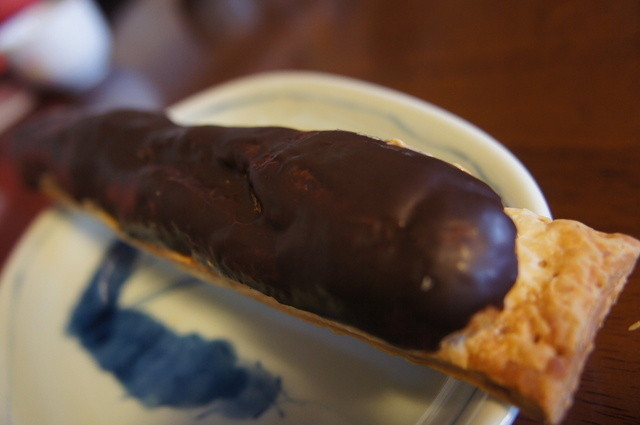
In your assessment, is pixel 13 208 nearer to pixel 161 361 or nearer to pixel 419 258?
pixel 161 361

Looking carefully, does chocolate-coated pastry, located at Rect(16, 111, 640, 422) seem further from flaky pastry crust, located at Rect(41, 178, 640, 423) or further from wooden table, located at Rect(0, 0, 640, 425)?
wooden table, located at Rect(0, 0, 640, 425)

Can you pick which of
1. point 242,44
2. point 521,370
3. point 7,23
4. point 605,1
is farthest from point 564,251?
point 7,23

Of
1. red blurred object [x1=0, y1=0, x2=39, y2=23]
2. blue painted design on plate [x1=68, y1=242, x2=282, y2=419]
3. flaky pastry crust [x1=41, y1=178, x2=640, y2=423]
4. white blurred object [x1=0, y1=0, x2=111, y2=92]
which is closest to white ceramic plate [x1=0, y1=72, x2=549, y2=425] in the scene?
blue painted design on plate [x1=68, y1=242, x2=282, y2=419]

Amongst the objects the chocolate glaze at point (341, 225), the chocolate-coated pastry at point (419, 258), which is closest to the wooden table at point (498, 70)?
the chocolate-coated pastry at point (419, 258)

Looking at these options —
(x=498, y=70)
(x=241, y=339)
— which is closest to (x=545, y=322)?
(x=241, y=339)

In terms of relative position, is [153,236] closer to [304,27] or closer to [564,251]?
[564,251]
